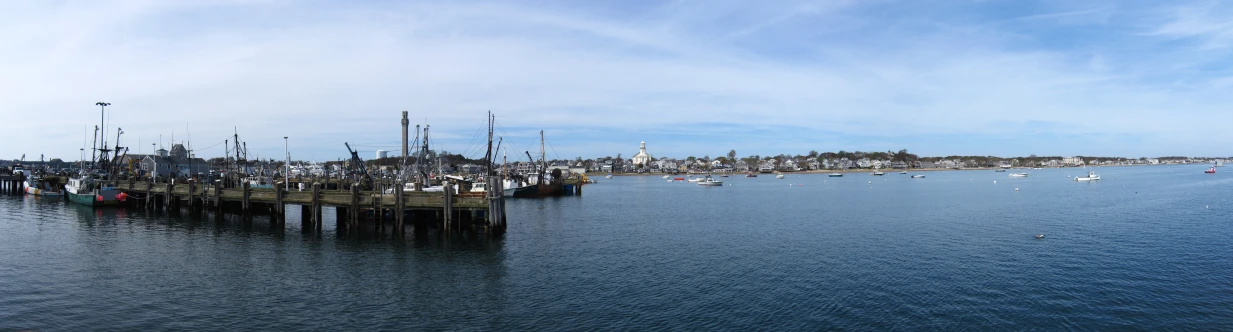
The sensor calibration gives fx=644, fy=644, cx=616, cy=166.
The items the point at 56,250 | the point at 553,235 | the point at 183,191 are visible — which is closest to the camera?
the point at 56,250

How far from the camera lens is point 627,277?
2778cm

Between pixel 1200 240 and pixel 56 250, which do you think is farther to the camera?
pixel 1200 240

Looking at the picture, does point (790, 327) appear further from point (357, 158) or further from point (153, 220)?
point (357, 158)

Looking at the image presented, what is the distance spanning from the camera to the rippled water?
2098 cm

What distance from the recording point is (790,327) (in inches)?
798

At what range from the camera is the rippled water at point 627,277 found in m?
21.0

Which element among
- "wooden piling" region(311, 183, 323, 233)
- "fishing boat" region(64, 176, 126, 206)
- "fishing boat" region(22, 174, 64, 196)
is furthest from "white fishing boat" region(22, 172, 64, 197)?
"wooden piling" region(311, 183, 323, 233)

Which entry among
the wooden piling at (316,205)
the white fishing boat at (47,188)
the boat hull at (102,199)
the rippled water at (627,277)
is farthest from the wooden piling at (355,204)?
the white fishing boat at (47,188)

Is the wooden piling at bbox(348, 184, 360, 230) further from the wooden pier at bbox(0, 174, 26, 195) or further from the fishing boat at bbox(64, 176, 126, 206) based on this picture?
the wooden pier at bbox(0, 174, 26, 195)

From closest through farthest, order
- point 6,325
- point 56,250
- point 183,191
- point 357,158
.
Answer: point 6,325
point 56,250
point 183,191
point 357,158

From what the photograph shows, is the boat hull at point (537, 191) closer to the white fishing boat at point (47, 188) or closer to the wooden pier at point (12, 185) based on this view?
the white fishing boat at point (47, 188)

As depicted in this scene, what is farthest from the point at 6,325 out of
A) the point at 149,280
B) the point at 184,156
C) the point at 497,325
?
the point at 184,156

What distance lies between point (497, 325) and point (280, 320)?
6.92 m

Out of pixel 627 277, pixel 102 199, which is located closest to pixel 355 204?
pixel 627 277
